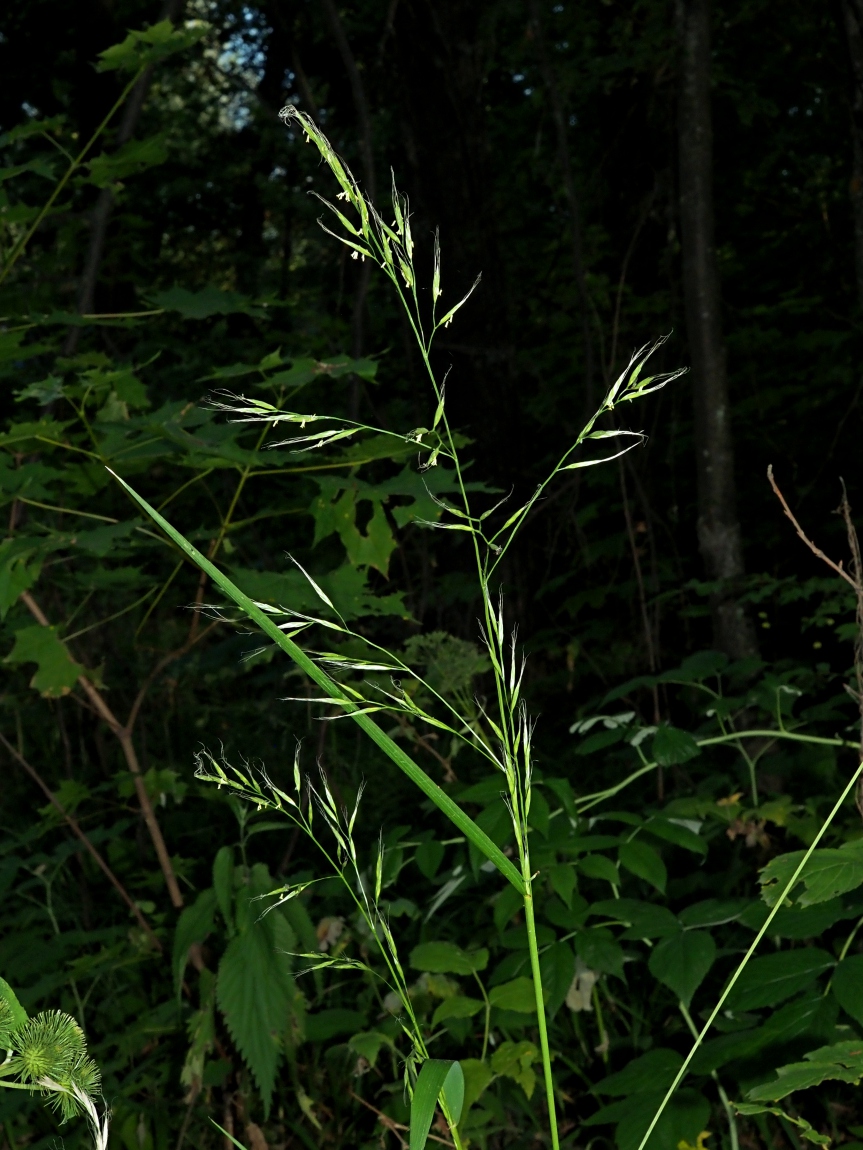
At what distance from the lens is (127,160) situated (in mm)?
2205

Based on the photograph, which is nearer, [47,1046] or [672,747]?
[47,1046]

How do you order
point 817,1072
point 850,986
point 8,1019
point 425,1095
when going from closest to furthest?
point 8,1019
point 425,1095
point 817,1072
point 850,986

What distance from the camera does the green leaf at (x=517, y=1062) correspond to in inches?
74.4

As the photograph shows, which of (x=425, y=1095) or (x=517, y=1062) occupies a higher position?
(x=425, y=1095)

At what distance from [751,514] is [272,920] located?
3.46m

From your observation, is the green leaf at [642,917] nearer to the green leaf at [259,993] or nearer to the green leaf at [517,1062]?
the green leaf at [517,1062]

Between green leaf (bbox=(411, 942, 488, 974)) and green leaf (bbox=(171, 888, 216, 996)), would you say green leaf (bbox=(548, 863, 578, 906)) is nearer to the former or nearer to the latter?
green leaf (bbox=(411, 942, 488, 974))

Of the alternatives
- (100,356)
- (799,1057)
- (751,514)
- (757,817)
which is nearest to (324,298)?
(751,514)

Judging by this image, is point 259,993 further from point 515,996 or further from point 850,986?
point 850,986

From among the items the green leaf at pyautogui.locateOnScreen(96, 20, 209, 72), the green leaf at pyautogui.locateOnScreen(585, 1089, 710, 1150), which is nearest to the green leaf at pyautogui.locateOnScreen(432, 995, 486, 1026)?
the green leaf at pyautogui.locateOnScreen(585, 1089, 710, 1150)

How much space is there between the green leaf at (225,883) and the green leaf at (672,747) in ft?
2.53

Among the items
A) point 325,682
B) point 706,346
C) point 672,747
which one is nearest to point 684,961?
point 672,747

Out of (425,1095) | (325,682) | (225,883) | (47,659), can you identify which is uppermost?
(325,682)

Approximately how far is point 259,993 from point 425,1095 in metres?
1.22
